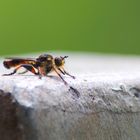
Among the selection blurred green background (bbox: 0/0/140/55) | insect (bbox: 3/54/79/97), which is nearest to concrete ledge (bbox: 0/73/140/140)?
insect (bbox: 3/54/79/97)

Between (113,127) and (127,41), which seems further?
(127,41)

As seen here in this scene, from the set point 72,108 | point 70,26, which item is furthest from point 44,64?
point 70,26

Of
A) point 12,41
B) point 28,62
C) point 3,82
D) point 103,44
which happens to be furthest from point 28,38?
point 3,82

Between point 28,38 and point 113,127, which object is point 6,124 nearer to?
point 113,127

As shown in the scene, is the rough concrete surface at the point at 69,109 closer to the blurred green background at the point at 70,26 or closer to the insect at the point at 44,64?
the insect at the point at 44,64

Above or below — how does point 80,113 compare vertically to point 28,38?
above

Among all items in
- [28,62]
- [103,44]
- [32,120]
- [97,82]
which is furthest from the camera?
[103,44]
